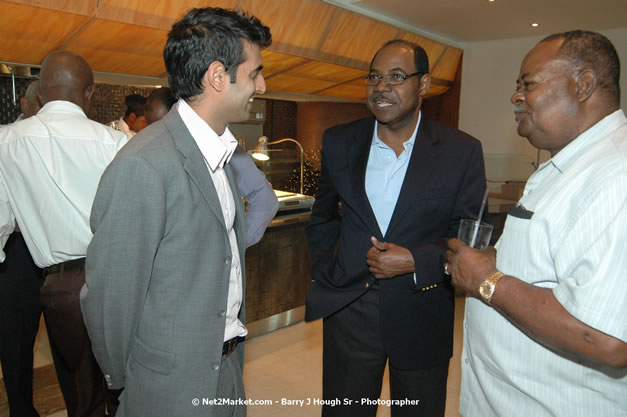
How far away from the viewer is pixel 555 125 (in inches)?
46.5

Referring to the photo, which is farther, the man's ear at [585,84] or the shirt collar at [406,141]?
the shirt collar at [406,141]

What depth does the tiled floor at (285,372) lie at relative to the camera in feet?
9.08

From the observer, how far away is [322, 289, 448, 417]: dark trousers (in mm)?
1783

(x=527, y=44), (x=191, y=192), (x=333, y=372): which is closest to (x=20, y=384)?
(x=333, y=372)

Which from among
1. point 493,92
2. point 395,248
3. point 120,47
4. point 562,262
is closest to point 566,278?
point 562,262

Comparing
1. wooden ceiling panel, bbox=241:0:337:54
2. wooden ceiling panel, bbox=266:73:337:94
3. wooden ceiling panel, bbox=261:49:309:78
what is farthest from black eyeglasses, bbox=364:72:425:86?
wooden ceiling panel, bbox=266:73:337:94

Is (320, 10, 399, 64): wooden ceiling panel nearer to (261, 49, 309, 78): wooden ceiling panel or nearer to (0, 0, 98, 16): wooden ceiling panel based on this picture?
(261, 49, 309, 78): wooden ceiling panel

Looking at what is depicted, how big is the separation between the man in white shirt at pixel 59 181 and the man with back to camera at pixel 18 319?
1.13 ft

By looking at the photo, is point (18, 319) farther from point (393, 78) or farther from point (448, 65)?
point (448, 65)

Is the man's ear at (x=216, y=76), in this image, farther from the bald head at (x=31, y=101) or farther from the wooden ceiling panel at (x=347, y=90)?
the wooden ceiling panel at (x=347, y=90)

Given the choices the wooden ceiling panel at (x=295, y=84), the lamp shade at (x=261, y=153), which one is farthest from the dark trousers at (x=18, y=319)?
the wooden ceiling panel at (x=295, y=84)

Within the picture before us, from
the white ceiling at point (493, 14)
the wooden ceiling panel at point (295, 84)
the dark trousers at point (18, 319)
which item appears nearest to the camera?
the dark trousers at point (18, 319)

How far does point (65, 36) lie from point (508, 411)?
406 centimetres

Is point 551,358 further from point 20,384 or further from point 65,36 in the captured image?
point 65,36
